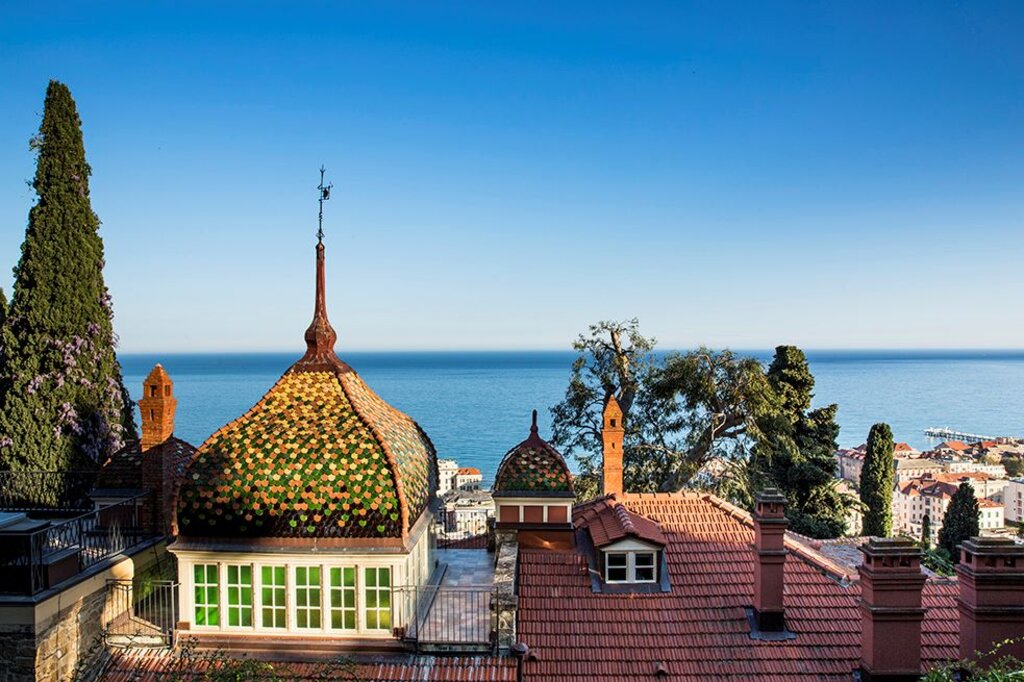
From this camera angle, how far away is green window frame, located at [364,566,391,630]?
419 inches

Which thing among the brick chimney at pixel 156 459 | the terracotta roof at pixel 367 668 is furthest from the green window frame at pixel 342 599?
the brick chimney at pixel 156 459

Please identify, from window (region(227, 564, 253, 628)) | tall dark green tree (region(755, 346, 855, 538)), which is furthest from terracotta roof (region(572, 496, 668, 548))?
tall dark green tree (region(755, 346, 855, 538))

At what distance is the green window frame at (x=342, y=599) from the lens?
1068 centimetres

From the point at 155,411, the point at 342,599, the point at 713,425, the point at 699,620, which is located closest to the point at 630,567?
the point at 699,620

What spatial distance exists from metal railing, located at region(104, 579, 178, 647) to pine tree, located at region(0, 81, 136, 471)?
378 inches

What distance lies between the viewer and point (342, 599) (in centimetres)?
1071

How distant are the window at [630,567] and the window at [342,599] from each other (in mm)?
4394

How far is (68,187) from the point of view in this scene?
2011 cm

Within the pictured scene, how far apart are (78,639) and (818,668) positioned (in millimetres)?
11197

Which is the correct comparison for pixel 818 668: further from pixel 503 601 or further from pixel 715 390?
pixel 715 390

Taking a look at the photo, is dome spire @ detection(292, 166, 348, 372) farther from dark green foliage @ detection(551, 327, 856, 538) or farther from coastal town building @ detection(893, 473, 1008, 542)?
coastal town building @ detection(893, 473, 1008, 542)

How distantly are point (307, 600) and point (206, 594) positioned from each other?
5.43 feet

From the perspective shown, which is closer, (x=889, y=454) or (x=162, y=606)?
(x=162, y=606)

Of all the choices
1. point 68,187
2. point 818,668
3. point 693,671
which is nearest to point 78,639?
point 693,671
